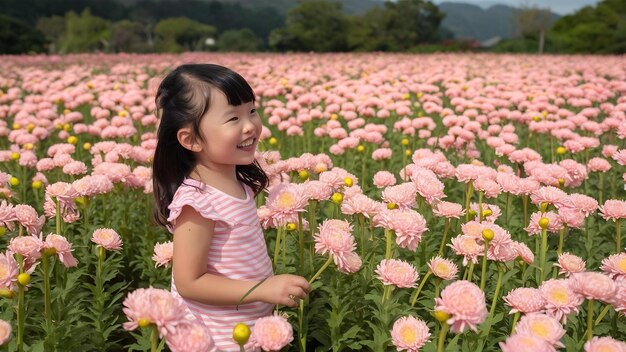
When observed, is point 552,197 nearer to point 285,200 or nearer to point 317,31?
point 285,200

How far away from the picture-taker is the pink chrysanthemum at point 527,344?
1.41 meters

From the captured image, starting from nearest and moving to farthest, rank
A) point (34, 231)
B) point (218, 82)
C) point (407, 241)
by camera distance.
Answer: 1. point (218, 82)
2. point (407, 241)
3. point (34, 231)

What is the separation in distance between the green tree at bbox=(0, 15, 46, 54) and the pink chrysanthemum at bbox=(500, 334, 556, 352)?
35235 millimetres

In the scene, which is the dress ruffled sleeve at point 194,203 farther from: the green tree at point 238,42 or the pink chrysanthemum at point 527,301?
the green tree at point 238,42

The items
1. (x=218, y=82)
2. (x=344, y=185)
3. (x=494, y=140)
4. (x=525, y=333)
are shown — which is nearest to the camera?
(x=525, y=333)

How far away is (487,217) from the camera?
296cm

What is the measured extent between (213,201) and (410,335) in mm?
908

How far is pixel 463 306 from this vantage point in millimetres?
1575

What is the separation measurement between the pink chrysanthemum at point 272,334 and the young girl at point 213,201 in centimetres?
27

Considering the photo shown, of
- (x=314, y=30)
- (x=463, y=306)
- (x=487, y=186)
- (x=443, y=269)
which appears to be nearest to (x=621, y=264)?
(x=443, y=269)

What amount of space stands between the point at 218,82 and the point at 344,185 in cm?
131

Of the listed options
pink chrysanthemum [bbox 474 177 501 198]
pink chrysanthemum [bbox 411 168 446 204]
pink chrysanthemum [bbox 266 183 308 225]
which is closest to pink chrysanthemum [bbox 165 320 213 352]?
pink chrysanthemum [bbox 266 183 308 225]

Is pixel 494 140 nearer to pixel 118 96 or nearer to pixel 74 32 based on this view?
pixel 118 96

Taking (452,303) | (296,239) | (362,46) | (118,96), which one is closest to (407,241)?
(452,303)
